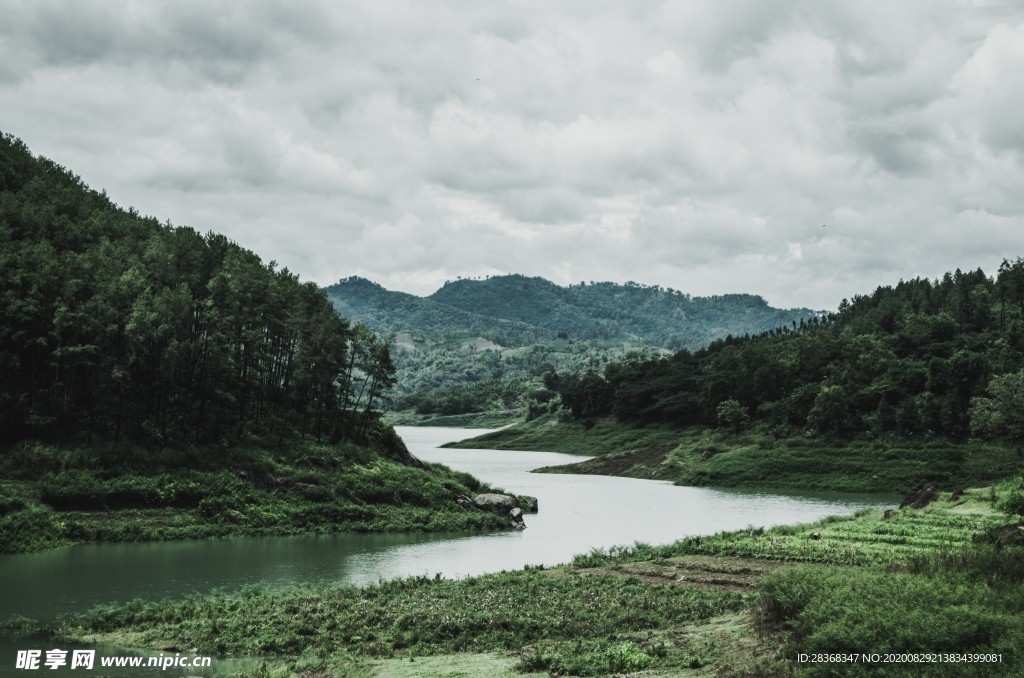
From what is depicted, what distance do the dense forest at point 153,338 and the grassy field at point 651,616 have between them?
31.7 meters

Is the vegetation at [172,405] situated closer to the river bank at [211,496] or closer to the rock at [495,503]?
the river bank at [211,496]

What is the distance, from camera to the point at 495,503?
225ft

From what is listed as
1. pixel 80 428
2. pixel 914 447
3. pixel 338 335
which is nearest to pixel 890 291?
pixel 914 447

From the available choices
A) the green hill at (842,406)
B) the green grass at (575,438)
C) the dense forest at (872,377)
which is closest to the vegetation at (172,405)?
the green hill at (842,406)

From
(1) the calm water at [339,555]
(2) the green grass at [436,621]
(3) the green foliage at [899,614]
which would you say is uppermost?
(3) the green foliage at [899,614]

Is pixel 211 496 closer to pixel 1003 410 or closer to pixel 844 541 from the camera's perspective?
pixel 844 541

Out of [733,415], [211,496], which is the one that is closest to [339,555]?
[211,496]

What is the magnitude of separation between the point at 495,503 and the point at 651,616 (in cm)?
4154

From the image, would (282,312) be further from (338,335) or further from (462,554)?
(462,554)

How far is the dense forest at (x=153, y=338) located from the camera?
5959 centimetres

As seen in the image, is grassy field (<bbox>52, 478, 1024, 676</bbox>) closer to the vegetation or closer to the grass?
the grass

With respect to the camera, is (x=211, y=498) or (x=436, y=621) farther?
(x=211, y=498)

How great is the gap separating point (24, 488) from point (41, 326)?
48.1ft

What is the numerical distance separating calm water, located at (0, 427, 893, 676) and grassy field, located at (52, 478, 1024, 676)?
326 centimetres
